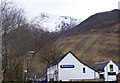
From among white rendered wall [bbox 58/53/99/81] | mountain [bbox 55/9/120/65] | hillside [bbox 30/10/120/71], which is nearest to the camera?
white rendered wall [bbox 58/53/99/81]

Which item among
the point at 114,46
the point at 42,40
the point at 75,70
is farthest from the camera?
the point at 114,46

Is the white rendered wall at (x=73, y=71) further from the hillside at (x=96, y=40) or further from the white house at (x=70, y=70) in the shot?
the hillside at (x=96, y=40)

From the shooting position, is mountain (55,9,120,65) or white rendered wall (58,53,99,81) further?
mountain (55,9,120,65)

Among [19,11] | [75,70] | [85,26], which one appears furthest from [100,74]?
[85,26]

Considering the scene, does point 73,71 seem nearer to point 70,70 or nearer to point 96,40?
point 70,70

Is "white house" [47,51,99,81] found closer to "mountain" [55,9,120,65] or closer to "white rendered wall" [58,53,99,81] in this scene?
"white rendered wall" [58,53,99,81]

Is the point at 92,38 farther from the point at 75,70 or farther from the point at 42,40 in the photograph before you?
the point at 42,40

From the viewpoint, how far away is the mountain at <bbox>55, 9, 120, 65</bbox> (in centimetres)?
12706

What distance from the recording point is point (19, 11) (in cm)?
2561

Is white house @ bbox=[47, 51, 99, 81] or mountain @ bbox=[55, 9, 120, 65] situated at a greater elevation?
mountain @ bbox=[55, 9, 120, 65]

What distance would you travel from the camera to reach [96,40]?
508ft

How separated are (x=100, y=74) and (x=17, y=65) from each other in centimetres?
3022

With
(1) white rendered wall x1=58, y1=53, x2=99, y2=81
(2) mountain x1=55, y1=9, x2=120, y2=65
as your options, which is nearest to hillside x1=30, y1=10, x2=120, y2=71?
(2) mountain x1=55, y1=9, x2=120, y2=65

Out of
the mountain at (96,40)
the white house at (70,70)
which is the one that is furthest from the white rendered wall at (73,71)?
the mountain at (96,40)
